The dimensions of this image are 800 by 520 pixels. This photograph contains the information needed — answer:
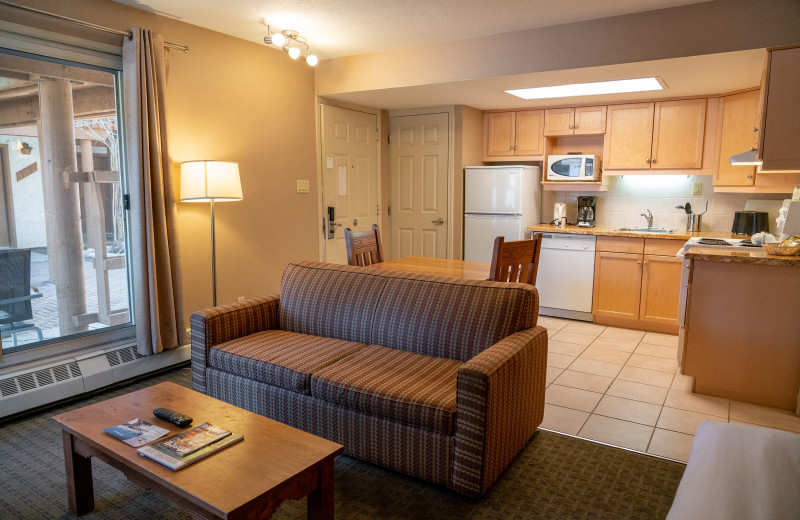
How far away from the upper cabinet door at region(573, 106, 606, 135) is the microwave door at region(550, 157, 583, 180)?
28cm

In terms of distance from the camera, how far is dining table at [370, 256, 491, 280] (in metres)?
3.26

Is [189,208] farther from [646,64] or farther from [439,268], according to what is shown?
[646,64]

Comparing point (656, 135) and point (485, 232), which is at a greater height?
point (656, 135)

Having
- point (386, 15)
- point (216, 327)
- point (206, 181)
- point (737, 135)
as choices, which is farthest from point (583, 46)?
point (216, 327)

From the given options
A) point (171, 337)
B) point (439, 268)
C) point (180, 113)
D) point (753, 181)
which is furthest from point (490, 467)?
point (753, 181)

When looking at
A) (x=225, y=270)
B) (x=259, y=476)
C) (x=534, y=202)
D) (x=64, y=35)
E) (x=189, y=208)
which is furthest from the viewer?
(x=534, y=202)

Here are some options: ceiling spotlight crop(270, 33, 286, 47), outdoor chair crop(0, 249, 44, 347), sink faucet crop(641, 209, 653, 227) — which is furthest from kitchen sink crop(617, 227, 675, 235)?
outdoor chair crop(0, 249, 44, 347)

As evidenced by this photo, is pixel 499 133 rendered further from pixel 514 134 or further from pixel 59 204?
pixel 59 204

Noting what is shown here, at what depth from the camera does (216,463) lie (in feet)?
5.39

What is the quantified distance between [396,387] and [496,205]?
11.0 ft

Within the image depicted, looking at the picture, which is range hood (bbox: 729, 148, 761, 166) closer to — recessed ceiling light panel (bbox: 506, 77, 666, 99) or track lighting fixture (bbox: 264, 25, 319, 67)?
recessed ceiling light panel (bbox: 506, 77, 666, 99)

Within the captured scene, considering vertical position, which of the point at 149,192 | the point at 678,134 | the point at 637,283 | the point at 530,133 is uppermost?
the point at 530,133

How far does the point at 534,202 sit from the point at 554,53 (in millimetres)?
1924

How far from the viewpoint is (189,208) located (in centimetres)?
378
